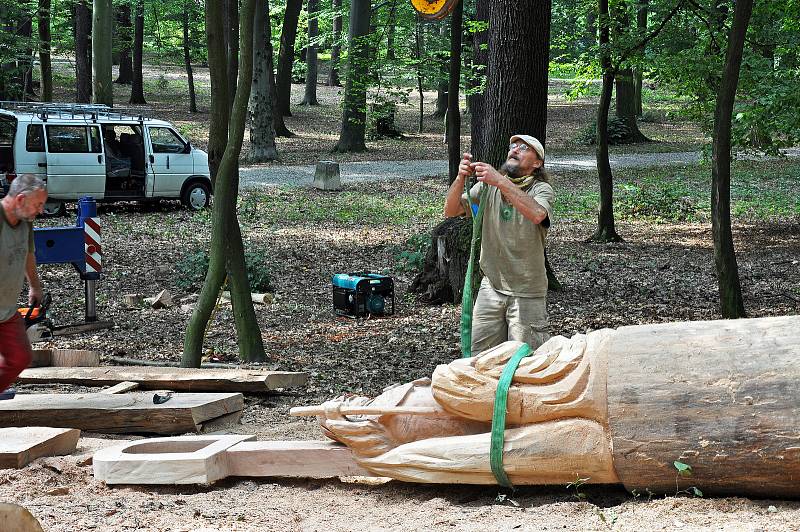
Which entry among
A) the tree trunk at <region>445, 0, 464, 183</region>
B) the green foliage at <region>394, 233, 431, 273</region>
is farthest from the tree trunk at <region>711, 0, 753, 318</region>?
the tree trunk at <region>445, 0, 464, 183</region>

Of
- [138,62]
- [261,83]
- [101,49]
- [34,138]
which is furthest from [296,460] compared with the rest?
[138,62]

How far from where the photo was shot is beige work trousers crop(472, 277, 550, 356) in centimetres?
592

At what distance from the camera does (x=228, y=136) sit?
27.6ft

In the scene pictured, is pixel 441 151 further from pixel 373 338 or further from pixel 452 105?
pixel 373 338

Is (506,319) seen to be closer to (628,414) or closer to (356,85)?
(628,414)

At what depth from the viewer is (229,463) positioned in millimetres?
5266

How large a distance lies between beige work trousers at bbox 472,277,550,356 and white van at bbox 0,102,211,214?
1416 centimetres

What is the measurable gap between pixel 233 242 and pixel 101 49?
1705 centimetres

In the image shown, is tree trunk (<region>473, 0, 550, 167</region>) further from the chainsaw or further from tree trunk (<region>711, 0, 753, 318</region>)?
the chainsaw

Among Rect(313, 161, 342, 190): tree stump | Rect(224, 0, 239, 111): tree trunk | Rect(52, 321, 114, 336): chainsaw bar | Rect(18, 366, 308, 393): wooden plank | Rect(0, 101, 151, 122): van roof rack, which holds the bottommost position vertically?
Rect(52, 321, 114, 336): chainsaw bar

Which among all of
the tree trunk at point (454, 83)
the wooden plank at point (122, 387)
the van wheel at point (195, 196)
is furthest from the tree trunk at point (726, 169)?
the van wheel at point (195, 196)

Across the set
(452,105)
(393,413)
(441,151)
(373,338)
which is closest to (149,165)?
(452,105)

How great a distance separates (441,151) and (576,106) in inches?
595

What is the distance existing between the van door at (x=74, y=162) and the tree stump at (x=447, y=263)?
985 centimetres
